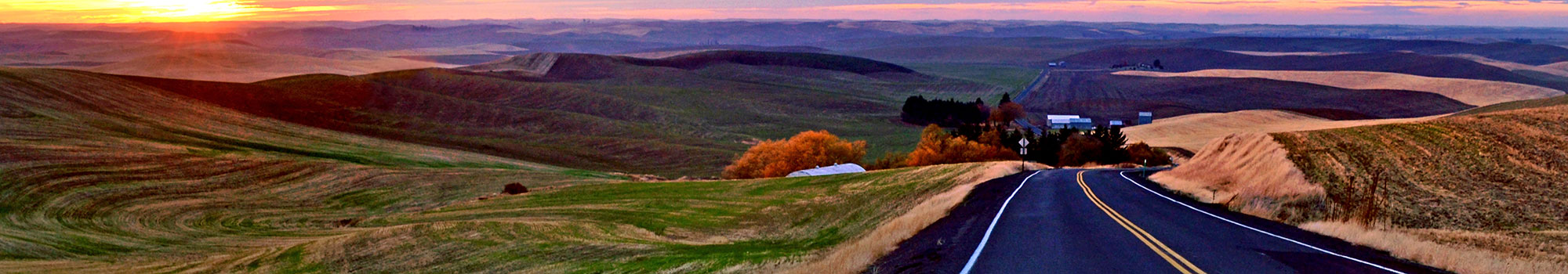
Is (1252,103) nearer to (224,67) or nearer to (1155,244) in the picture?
(224,67)

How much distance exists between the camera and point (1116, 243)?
750 inches

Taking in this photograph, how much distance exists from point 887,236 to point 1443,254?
33.1ft

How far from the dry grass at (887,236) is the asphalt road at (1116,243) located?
1.34 feet

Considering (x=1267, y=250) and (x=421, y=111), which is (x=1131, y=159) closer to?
(x=1267, y=250)

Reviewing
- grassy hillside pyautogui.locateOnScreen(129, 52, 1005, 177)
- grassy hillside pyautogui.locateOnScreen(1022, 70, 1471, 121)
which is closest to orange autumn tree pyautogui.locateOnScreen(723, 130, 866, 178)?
grassy hillside pyautogui.locateOnScreen(129, 52, 1005, 177)

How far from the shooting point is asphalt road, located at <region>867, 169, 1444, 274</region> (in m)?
16.2

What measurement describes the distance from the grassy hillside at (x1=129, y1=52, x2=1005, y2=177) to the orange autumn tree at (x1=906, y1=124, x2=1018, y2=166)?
1859 cm

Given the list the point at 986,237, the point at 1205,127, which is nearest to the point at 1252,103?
the point at 1205,127

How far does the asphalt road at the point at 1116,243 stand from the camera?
16.2m

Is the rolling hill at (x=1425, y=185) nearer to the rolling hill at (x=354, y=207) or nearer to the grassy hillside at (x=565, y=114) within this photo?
the rolling hill at (x=354, y=207)

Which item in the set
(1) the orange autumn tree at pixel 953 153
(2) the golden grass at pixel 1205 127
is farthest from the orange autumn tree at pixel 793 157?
(2) the golden grass at pixel 1205 127

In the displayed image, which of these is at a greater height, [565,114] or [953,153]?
[953,153]

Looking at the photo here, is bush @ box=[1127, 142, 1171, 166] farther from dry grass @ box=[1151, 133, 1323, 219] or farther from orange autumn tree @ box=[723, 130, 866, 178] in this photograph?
dry grass @ box=[1151, 133, 1323, 219]

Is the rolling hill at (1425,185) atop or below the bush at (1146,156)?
atop
